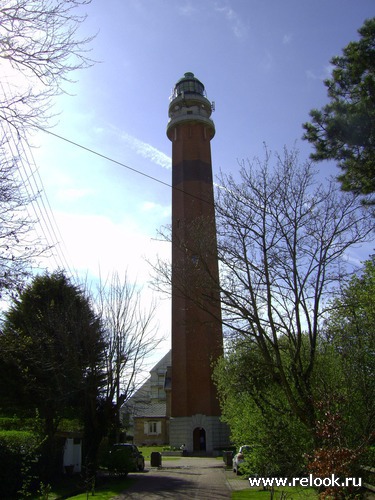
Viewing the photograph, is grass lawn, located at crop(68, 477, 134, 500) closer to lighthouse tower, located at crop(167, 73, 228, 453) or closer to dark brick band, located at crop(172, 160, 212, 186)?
lighthouse tower, located at crop(167, 73, 228, 453)

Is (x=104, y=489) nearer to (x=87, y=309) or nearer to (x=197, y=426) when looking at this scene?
(x=87, y=309)

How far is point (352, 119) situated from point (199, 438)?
94.6 ft

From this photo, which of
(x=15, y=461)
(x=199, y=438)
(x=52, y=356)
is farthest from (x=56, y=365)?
(x=199, y=438)

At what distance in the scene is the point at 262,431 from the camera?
36.1 ft

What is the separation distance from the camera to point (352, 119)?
11.0 meters

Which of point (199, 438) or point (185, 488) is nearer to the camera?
point (185, 488)

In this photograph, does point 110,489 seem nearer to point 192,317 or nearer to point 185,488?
point 185,488

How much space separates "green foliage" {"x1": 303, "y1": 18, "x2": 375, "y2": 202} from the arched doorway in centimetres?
2713

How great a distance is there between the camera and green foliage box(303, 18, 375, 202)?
1101 centimetres

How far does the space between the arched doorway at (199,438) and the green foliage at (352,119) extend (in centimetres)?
2713

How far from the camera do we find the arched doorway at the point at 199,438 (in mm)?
33938

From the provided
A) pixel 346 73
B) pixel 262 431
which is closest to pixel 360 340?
pixel 262 431

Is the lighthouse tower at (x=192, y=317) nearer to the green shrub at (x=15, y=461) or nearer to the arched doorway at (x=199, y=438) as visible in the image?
the arched doorway at (x=199, y=438)

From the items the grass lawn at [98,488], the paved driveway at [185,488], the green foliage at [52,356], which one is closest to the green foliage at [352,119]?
the paved driveway at [185,488]
